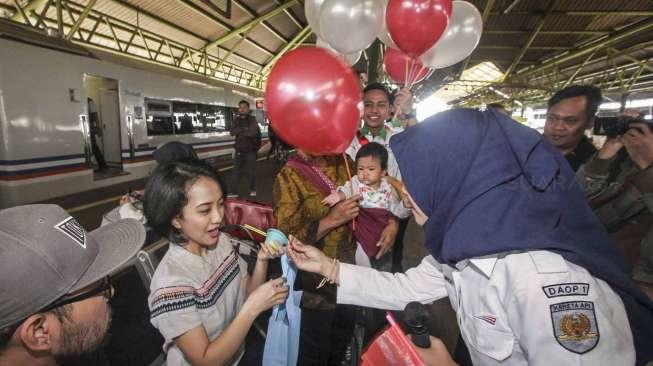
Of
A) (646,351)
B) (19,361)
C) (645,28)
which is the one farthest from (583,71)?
(19,361)

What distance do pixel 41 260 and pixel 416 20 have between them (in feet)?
8.21

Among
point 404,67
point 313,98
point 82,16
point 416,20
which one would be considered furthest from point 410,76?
point 82,16

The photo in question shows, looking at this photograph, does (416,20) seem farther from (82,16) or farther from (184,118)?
(82,16)

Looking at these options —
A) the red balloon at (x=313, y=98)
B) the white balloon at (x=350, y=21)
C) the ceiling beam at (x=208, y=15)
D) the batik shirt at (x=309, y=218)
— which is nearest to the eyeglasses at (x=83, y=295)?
the batik shirt at (x=309, y=218)

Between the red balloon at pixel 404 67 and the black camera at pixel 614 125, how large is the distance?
144 centimetres

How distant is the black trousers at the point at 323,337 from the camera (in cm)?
198

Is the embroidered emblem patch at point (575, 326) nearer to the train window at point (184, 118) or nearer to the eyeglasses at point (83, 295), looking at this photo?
the eyeglasses at point (83, 295)

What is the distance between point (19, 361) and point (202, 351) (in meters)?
0.49

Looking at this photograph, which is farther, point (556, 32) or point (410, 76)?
point (556, 32)

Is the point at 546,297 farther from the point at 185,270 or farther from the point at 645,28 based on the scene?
the point at 645,28

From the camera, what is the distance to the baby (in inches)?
91.8

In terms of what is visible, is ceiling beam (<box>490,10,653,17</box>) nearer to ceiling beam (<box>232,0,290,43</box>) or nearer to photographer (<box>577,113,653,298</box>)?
ceiling beam (<box>232,0,290,43</box>)

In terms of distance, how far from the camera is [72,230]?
951mm

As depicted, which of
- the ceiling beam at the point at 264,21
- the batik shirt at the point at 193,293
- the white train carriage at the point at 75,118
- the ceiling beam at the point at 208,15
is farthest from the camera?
the ceiling beam at the point at 264,21
